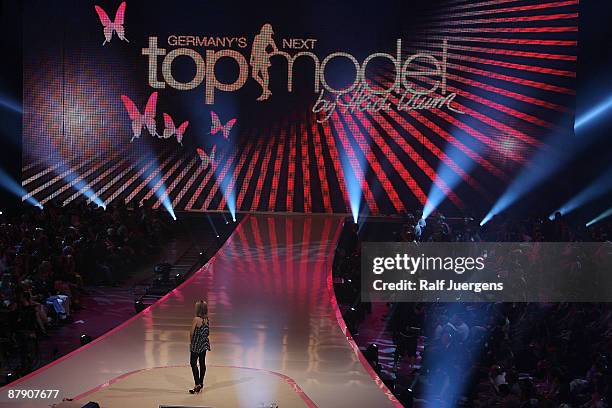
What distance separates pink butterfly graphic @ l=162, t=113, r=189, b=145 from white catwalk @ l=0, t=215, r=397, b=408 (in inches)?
132

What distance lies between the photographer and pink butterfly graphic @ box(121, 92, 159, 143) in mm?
17562

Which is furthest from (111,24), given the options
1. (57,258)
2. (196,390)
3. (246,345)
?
(196,390)

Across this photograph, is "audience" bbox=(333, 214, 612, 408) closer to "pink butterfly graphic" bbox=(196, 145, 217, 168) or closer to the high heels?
the high heels

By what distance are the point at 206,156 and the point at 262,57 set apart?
6.61 feet

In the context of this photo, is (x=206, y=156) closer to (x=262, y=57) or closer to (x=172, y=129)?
(x=172, y=129)

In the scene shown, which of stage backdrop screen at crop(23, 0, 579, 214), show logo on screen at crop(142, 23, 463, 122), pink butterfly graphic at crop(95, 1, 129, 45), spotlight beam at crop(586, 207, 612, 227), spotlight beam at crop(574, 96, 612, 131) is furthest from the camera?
pink butterfly graphic at crop(95, 1, 129, 45)

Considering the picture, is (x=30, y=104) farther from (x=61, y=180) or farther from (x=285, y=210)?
(x=285, y=210)

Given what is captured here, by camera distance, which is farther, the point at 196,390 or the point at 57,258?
the point at 57,258

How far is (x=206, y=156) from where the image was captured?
17.5 meters

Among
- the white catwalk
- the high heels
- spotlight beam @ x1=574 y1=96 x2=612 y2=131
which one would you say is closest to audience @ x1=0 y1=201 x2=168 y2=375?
the white catwalk

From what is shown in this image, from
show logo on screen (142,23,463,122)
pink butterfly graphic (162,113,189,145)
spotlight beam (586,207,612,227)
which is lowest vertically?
spotlight beam (586,207,612,227)

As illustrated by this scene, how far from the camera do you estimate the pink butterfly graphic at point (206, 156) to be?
689 inches

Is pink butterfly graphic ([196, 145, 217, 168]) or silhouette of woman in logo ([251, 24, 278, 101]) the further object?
pink butterfly graphic ([196, 145, 217, 168])

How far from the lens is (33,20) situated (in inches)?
695
